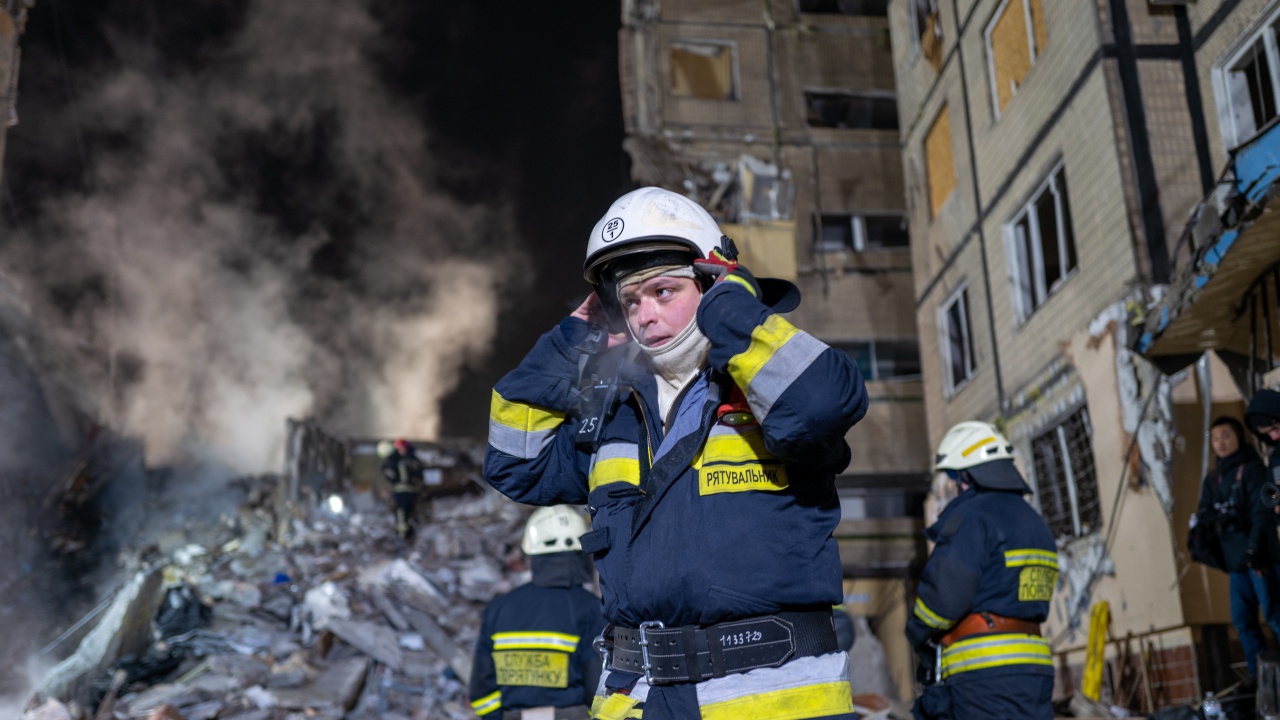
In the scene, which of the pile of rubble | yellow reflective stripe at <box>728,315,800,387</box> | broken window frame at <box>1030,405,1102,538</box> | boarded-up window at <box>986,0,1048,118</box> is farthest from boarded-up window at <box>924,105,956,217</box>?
yellow reflective stripe at <box>728,315,800,387</box>

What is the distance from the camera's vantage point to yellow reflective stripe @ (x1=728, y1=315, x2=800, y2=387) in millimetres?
2404

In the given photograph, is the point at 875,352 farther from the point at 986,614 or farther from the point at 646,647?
the point at 646,647

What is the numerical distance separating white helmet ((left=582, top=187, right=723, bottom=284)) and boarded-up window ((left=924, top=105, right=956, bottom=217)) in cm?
1245

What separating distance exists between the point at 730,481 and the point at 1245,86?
852 centimetres

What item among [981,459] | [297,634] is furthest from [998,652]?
[297,634]

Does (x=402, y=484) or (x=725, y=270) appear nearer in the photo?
(x=725, y=270)

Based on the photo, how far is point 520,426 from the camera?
3.12 meters

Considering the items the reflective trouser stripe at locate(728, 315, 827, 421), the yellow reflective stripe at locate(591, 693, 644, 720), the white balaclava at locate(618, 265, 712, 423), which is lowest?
the yellow reflective stripe at locate(591, 693, 644, 720)

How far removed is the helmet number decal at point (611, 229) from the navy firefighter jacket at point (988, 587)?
2.77m

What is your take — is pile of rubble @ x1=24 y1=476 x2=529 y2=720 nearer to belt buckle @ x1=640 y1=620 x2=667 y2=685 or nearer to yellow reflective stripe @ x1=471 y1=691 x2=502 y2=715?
yellow reflective stripe @ x1=471 y1=691 x2=502 y2=715

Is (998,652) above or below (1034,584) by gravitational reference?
below

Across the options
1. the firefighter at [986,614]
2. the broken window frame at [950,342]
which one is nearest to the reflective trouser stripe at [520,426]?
the firefighter at [986,614]

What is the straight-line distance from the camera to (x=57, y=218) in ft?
89.1

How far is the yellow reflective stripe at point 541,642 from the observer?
19.7ft
